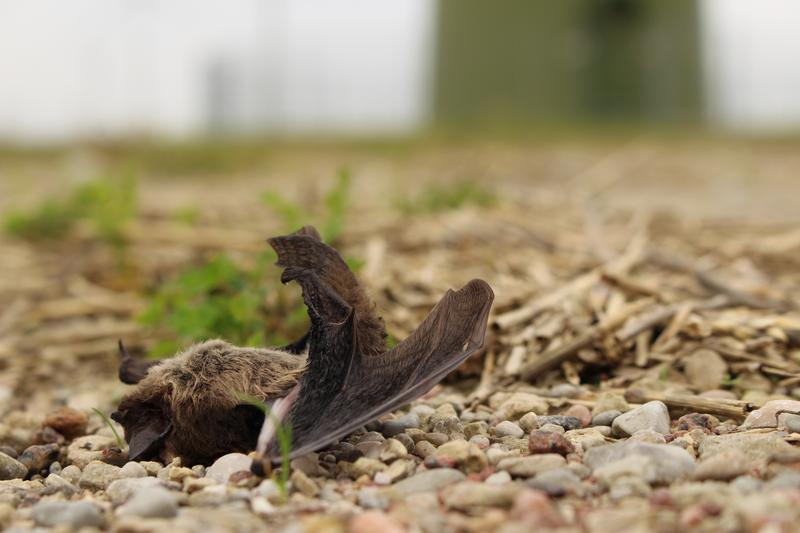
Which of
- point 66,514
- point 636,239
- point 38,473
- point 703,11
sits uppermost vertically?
point 703,11

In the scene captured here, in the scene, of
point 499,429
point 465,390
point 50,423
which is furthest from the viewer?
point 465,390

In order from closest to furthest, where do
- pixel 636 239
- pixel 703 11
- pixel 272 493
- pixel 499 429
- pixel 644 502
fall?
pixel 644 502 → pixel 272 493 → pixel 499 429 → pixel 636 239 → pixel 703 11

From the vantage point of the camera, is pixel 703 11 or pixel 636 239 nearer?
pixel 636 239

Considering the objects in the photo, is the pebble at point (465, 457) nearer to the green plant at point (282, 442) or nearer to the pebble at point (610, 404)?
the green plant at point (282, 442)

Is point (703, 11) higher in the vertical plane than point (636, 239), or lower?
higher

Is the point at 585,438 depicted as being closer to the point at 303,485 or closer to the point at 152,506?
the point at 303,485

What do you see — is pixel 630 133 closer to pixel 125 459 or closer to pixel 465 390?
pixel 465 390

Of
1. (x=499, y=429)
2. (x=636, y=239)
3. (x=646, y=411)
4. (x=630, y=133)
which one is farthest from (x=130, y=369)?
(x=630, y=133)

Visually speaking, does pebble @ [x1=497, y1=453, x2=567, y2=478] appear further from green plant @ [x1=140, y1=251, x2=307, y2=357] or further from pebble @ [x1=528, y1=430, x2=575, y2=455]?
green plant @ [x1=140, y1=251, x2=307, y2=357]
